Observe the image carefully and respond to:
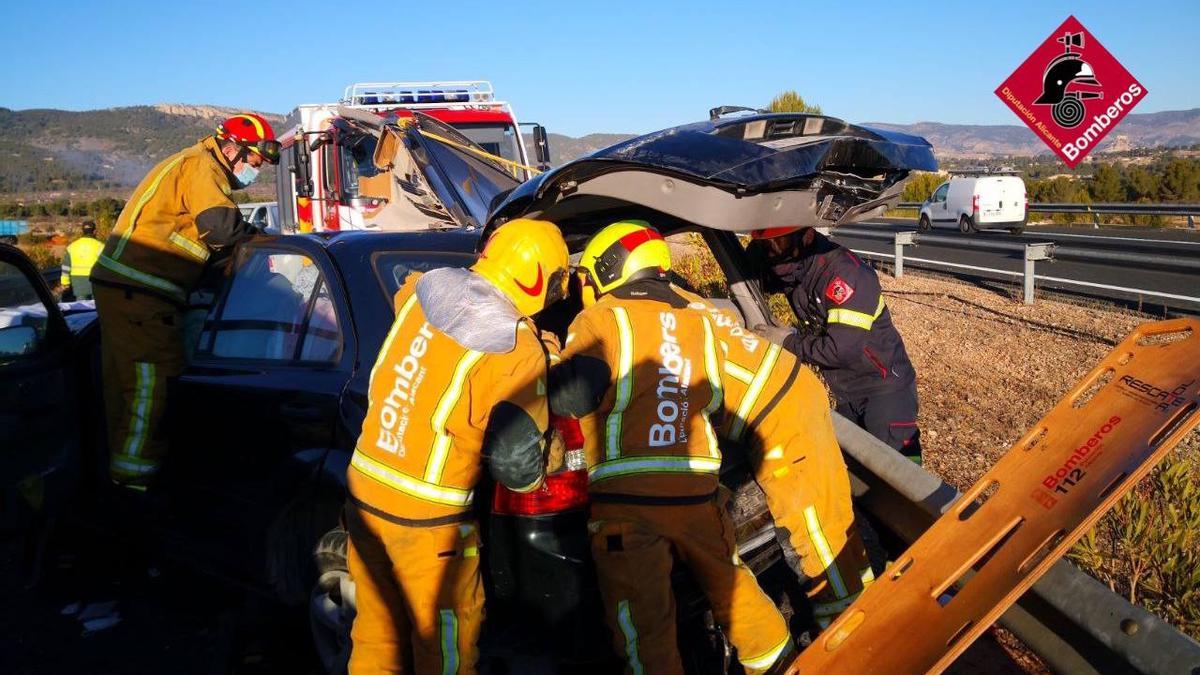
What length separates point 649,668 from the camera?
A: 2.71m

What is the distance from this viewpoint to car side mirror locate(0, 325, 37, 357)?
4336 mm

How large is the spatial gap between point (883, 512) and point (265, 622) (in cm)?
279

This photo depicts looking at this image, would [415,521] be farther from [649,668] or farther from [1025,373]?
[1025,373]

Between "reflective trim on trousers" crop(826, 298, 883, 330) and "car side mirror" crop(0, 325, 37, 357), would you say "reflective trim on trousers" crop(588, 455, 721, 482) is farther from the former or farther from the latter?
"car side mirror" crop(0, 325, 37, 357)

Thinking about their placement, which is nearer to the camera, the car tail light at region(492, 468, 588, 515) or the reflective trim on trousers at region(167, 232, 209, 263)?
the car tail light at region(492, 468, 588, 515)

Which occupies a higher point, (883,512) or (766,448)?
(766,448)

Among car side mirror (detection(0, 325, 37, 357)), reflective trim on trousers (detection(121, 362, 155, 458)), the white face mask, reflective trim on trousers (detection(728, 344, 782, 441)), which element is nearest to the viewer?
reflective trim on trousers (detection(728, 344, 782, 441))

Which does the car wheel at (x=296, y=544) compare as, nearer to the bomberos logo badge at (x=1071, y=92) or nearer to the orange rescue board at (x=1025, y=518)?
the orange rescue board at (x=1025, y=518)

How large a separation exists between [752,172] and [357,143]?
6975 mm

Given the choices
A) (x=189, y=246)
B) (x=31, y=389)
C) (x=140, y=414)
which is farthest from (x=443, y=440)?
(x=31, y=389)

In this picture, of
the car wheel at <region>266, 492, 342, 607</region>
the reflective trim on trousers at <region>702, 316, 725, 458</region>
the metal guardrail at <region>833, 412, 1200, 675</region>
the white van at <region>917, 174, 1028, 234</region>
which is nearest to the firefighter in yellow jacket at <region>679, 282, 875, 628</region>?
the reflective trim on trousers at <region>702, 316, 725, 458</region>

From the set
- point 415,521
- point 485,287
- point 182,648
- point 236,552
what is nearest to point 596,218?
point 485,287

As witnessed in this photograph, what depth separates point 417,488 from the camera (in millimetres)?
2721

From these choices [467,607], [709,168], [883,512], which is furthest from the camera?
[883,512]
